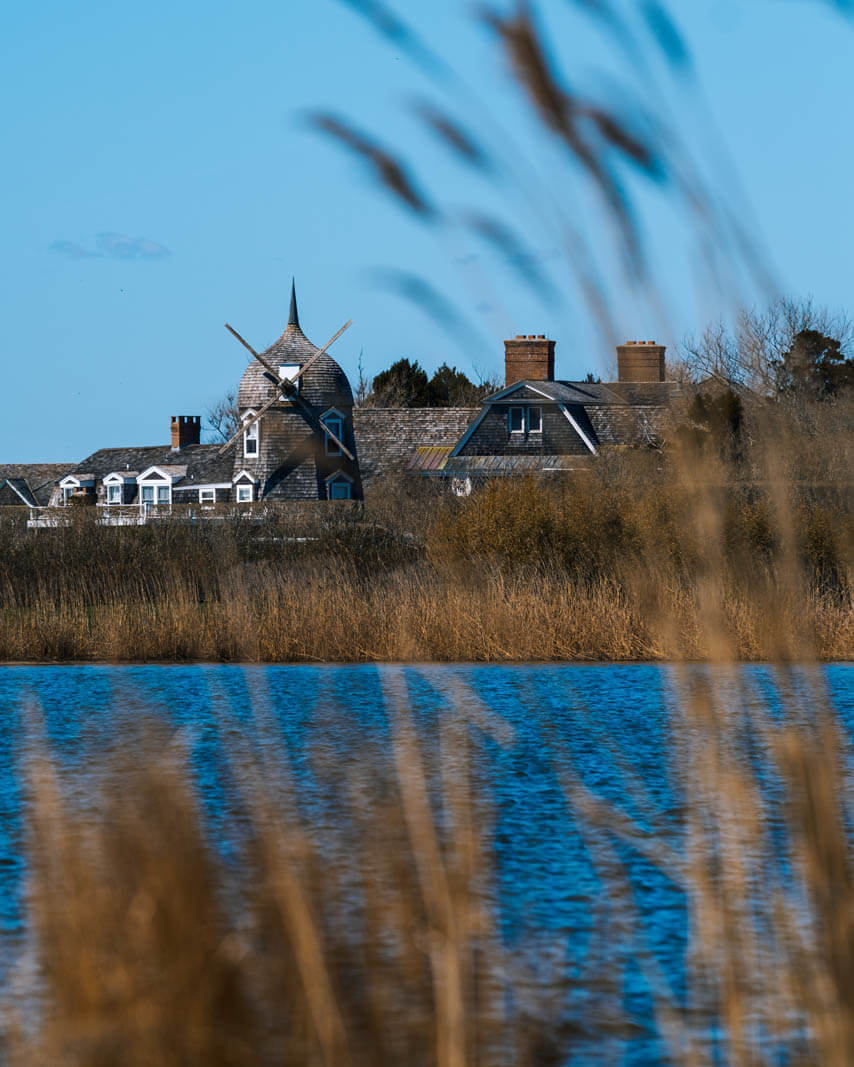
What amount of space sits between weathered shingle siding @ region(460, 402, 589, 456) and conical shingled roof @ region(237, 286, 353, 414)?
5000 millimetres

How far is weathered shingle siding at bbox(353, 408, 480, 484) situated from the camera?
177ft

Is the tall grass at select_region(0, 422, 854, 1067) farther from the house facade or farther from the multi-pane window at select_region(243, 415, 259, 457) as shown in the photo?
the multi-pane window at select_region(243, 415, 259, 457)

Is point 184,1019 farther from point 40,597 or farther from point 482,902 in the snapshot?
point 40,597

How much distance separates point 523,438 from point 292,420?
750 cm

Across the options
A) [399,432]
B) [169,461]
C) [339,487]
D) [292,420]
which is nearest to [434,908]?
[339,487]

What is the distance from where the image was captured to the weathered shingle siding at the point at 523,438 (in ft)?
156

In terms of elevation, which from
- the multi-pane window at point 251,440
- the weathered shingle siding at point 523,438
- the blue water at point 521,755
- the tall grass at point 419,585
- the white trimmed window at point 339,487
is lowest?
the blue water at point 521,755

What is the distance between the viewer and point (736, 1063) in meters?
3.10

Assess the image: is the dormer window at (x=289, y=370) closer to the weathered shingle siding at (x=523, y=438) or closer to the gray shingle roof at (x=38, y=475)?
the weathered shingle siding at (x=523, y=438)

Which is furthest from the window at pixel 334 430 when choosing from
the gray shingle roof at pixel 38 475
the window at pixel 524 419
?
the gray shingle roof at pixel 38 475

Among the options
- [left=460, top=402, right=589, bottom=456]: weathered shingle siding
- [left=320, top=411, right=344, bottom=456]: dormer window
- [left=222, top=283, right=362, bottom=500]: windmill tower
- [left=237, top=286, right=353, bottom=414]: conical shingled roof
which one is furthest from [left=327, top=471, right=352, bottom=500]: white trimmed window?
[left=460, top=402, right=589, bottom=456]: weathered shingle siding

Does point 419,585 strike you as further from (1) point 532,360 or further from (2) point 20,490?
(2) point 20,490

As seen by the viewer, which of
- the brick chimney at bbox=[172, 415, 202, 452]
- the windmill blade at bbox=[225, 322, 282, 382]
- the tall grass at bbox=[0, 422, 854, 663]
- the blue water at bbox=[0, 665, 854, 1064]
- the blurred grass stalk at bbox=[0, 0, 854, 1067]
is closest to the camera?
the blurred grass stalk at bbox=[0, 0, 854, 1067]

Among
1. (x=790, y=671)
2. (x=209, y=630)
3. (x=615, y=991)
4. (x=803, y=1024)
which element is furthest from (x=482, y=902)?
(x=209, y=630)
